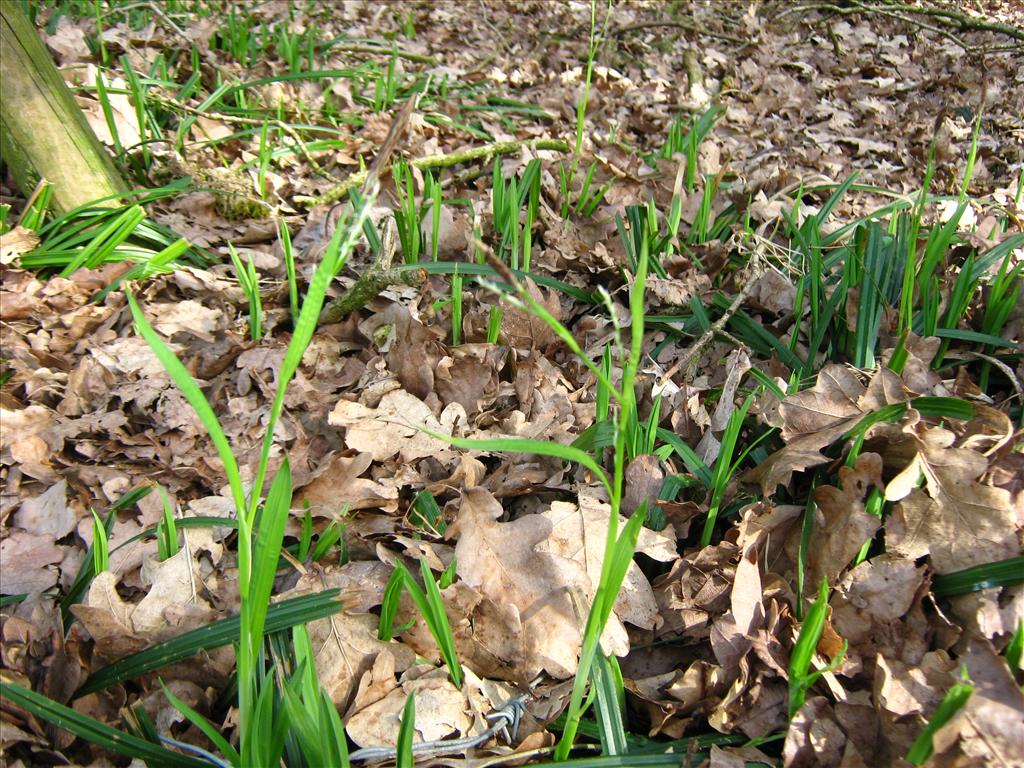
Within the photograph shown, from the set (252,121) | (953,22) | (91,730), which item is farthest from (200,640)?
(953,22)

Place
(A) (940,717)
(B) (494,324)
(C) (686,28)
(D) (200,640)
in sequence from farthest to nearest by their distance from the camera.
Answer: (C) (686,28) < (B) (494,324) < (D) (200,640) < (A) (940,717)

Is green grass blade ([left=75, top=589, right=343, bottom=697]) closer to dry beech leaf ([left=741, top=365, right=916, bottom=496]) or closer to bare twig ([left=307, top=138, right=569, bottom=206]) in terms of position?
dry beech leaf ([left=741, top=365, right=916, bottom=496])

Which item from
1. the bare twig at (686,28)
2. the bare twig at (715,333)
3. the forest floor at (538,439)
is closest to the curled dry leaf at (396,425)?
the forest floor at (538,439)

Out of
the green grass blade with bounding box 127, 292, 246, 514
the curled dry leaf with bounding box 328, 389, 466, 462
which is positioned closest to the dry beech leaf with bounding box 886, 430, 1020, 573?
the curled dry leaf with bounding box 328, 389, 466, 462

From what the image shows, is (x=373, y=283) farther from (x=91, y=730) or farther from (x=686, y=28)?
(x=686, y=28)

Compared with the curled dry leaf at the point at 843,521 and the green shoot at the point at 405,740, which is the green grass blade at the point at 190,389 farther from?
the curled dry leaf at the point at 843,521

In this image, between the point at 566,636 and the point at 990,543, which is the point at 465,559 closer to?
the point at 566,636
